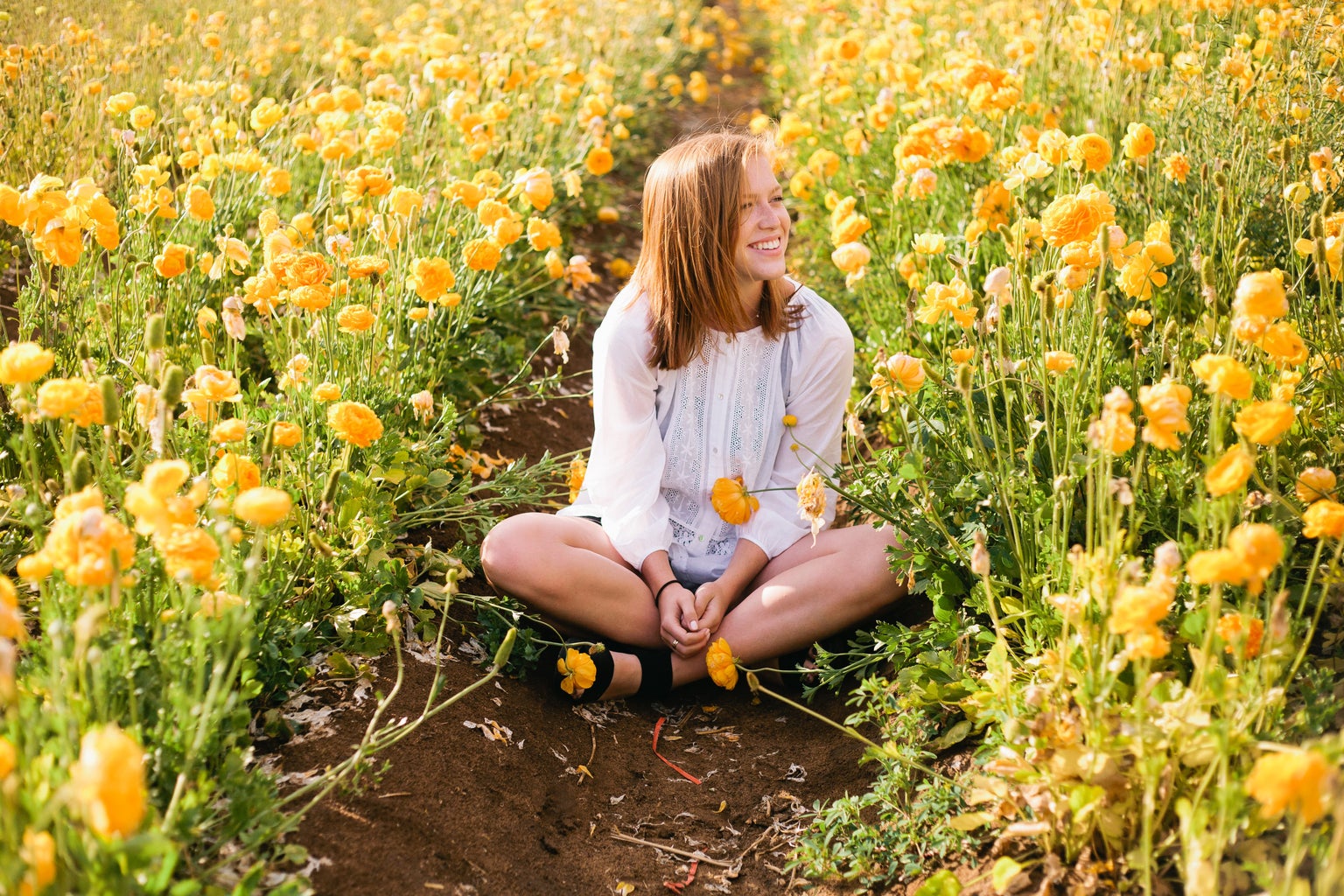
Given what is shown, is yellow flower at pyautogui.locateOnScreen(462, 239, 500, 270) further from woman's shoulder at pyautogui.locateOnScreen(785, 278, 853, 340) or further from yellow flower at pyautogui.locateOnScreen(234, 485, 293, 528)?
yellow flower at pyautogui.locateOnScreen(234, 485, 293, 528)

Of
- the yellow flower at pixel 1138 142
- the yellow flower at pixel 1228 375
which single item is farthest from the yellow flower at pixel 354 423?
the yellow flower at pixel 1138 142

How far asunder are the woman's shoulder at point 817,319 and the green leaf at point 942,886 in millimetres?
1195

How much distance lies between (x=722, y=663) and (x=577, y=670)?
0.28 m

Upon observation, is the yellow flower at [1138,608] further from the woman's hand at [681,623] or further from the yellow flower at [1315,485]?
the woman's hand at [681,623]

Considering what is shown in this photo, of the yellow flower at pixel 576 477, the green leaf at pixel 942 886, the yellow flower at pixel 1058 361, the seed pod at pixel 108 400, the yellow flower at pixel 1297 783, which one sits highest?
the seed pod at pixel 108 400

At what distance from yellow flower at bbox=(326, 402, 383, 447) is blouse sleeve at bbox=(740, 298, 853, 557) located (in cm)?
86

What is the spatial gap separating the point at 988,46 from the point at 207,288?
321cm

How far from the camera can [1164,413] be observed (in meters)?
1.28

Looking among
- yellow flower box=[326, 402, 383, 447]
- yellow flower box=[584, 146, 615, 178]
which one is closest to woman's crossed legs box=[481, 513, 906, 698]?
yellow flower box=[326, 402, 383, 447]

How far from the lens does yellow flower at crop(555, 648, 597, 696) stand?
2.06 m

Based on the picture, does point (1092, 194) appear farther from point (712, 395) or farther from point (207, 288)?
point (207, 288)

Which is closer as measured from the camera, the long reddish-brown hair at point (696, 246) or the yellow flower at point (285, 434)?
the yellow flower at point (285, 434)

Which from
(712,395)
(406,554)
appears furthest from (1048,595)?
(406,554)

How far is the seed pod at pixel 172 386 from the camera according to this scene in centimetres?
132
